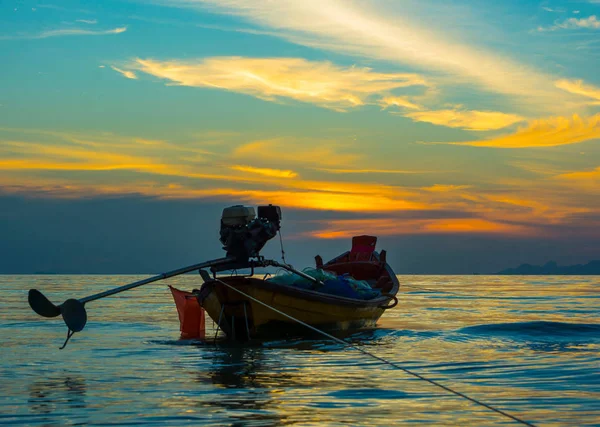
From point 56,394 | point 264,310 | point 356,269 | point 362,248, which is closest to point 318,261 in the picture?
point 356,269

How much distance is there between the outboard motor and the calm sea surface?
2496 millimetres

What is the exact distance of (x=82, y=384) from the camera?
1309 cm

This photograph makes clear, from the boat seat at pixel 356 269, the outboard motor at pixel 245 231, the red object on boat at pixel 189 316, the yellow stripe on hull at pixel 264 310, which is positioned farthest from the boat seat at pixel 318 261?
the outboard motor at pixel 245 231

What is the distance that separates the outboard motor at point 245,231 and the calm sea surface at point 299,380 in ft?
8.19

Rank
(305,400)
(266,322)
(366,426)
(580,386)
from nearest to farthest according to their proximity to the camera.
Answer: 1. (366,426)
2. (305,400)
3. (580,386)
4. (266,322)

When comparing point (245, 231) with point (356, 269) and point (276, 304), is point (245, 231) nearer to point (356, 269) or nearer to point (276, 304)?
point (276, 304)

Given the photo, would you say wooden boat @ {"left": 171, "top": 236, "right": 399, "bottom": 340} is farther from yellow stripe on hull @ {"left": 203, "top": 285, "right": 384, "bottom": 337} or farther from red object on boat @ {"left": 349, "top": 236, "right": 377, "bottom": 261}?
red object on boat @ {"left": 349, "top": 236, "right": 377, "bottom": 261}

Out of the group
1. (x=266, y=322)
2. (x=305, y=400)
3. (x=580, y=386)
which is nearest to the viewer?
(x=305, y=400)

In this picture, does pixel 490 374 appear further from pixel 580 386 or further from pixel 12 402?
pixel 12 402

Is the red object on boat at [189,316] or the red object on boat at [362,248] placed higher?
the red object on boat at [362,248]

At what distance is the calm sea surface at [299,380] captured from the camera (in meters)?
10.2

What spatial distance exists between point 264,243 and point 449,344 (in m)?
5.90

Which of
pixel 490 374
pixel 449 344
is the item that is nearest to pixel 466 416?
pixel 490 374

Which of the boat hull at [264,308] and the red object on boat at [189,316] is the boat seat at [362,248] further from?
the boat hull at [264,308]
